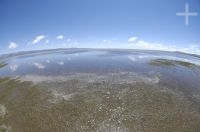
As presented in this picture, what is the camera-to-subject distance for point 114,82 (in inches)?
951

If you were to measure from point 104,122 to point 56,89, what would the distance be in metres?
9.84

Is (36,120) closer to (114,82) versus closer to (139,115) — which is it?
(139,115)

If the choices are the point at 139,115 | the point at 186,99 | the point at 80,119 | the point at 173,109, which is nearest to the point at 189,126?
the point at 173,109

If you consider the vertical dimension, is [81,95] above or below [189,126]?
above

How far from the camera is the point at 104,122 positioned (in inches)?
554

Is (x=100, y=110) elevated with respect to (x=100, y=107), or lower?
lower

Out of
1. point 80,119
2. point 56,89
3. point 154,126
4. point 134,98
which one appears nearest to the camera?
point 154,126

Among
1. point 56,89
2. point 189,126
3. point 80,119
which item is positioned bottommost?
point 189,126

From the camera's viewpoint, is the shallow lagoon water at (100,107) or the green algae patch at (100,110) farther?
the shallow lagoon water at (100,107)

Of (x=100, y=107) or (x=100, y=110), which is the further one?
(x=100, y=107)

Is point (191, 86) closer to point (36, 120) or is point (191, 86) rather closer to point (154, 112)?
point (154, 112)

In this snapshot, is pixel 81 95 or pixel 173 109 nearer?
pixel 173 109

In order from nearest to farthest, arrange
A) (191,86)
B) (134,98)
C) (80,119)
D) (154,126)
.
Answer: (154,126), (80,119), (134,98), (191,86)

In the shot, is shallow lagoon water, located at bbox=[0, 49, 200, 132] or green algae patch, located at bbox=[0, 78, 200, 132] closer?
green algae patch, located at bbox=[0, 78, 200, 132]
